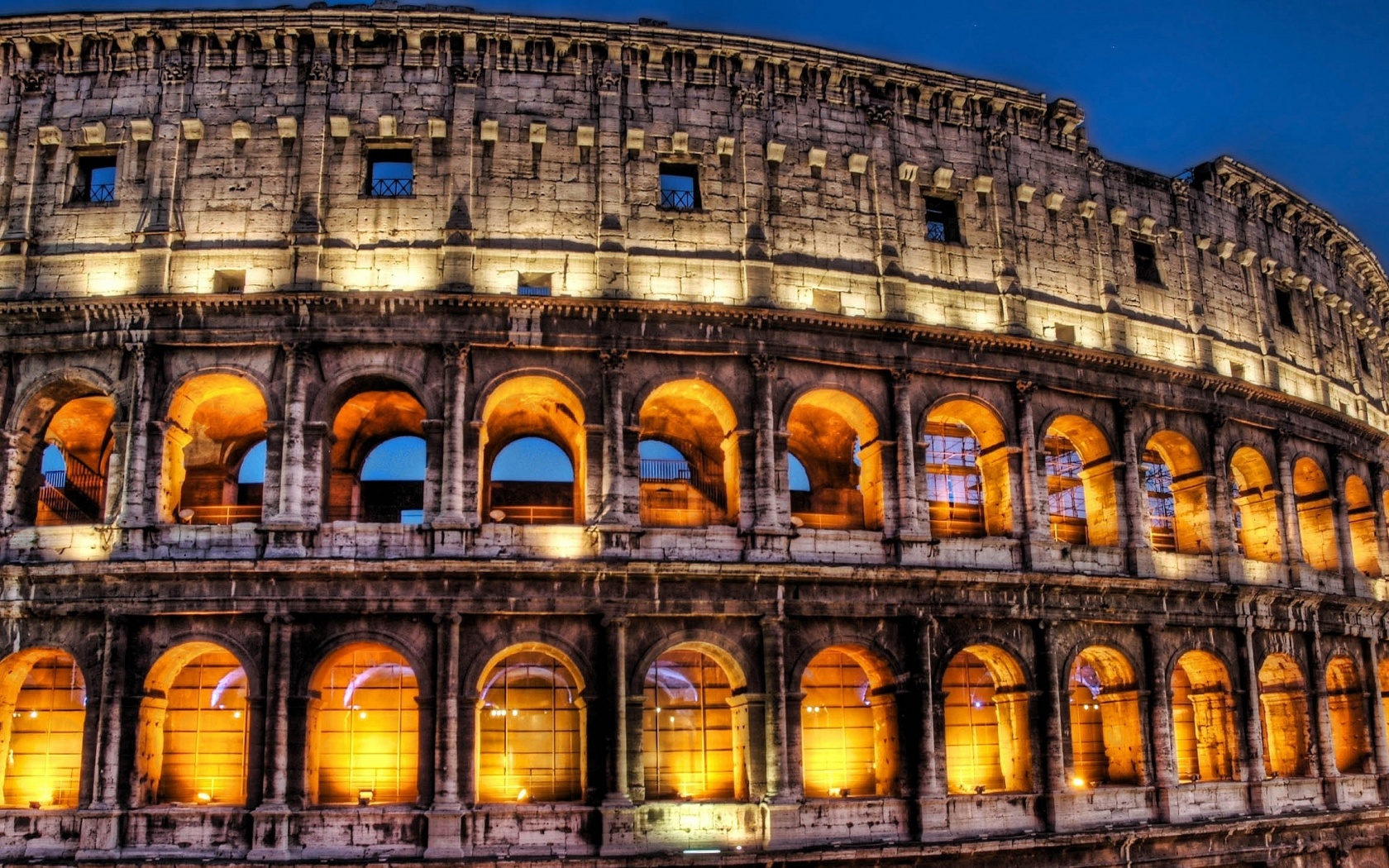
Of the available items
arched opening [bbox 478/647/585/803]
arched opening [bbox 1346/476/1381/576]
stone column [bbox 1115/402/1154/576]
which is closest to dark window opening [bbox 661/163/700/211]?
arched opening [bbox 478/647/585/803]

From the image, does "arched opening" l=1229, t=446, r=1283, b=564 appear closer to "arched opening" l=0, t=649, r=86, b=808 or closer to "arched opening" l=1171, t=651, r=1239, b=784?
"arched opening" l=1171, t=651, r=1239, b=784

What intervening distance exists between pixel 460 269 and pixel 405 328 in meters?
1.39

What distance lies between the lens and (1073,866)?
2080 centimetres

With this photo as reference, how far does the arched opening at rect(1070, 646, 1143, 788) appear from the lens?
22484 mm

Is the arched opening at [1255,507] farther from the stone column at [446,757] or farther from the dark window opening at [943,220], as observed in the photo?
the stone column at [446,757]

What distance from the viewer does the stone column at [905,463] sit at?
21.2 meters

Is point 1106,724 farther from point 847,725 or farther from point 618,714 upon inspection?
point 618,714

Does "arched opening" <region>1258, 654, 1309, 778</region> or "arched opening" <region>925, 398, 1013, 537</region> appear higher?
"arched opening" <region>925, 398, 1013, 537</region>

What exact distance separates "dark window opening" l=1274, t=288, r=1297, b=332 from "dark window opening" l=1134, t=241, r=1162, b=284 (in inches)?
170

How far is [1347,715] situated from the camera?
26.5 m

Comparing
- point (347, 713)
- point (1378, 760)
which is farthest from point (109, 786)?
point (1378, 760)

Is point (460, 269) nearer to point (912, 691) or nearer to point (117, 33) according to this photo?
point (117, 33)

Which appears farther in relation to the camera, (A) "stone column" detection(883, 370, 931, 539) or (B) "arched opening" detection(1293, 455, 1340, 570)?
(B) "arched opening" detection(1293, 455, 1340, 570)

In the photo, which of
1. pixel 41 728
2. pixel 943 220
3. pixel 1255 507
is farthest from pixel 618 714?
pixel 1255 507
